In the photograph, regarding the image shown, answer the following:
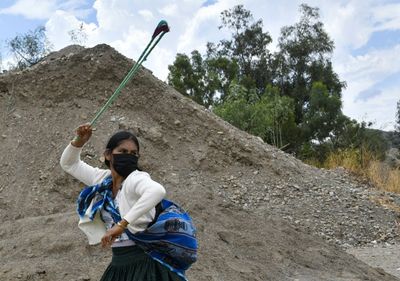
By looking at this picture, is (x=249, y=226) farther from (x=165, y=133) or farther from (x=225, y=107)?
(x=225, y=107)

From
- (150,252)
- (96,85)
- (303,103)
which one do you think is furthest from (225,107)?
(150,252)

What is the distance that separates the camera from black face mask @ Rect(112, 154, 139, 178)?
2.89m

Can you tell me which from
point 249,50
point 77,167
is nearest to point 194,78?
point 249,50

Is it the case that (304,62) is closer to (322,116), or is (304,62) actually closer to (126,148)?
(322,116)

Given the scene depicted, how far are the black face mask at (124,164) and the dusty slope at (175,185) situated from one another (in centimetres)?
259

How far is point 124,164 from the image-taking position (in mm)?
2895

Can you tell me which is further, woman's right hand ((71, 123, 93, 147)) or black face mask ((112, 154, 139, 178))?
woman's right hand ((71, 123, 93, 147))

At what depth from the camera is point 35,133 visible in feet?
29.6

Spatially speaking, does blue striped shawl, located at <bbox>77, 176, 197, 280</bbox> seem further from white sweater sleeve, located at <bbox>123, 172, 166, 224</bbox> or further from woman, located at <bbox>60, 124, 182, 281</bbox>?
white sweater sleeve, located at <bbox>123, 172, 166, 224</bbox>

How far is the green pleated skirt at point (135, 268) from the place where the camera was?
2.83 metres

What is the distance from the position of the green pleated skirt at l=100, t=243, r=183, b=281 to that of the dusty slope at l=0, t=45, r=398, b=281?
2444mm

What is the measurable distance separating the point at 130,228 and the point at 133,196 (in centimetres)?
15

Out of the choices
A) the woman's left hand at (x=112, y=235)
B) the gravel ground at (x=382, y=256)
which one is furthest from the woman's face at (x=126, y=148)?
the gravel ground at (x=382, y=256)

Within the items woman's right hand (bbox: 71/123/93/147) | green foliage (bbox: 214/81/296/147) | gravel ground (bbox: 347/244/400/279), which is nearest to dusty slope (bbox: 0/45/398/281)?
gravel ground (bbox: 347/244/400/279)
